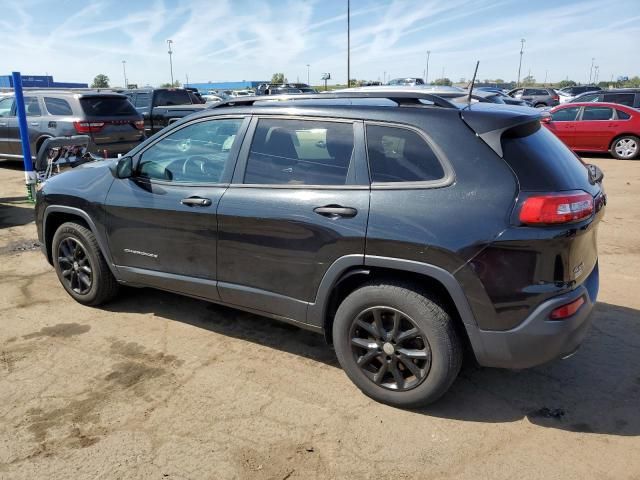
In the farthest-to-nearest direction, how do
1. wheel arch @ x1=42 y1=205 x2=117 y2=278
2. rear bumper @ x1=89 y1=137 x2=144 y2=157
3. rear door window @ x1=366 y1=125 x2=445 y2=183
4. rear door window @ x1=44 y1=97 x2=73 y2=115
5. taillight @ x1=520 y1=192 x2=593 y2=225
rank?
rear door window @ x1=44 y1=97 x2=73 y2=115, rear bumper @ x1=89 y1=137 x2=144 y2=157, wheel arch @ x1=42 y1=205 x2=117 y2=278, rear door window @ x1=366 y1=125 x2=445 y2=183, taillight @ x1=520 y1=192 x2=593 y2=225

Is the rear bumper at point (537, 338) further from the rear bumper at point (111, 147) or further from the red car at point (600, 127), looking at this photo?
the red car at point (600, 127)

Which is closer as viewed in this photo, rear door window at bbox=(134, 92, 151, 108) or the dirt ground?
the dirt ground

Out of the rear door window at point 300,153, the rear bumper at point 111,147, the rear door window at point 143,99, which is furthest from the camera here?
the rear door window at point 143,99

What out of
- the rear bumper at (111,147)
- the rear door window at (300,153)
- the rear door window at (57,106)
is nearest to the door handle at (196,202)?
the rear door window at (300,153)

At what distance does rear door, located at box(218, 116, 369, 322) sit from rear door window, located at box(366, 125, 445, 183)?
0.26 feet

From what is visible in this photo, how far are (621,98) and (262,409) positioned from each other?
55.8ft

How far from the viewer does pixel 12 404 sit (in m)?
3.11

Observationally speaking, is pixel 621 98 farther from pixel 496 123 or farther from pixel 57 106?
pixel 496 123

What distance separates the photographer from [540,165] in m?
2.68

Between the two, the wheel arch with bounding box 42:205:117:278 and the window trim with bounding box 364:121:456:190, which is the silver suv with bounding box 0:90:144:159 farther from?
the window trim with bounding box 364:121:456:190

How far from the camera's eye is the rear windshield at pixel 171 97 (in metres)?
15.6

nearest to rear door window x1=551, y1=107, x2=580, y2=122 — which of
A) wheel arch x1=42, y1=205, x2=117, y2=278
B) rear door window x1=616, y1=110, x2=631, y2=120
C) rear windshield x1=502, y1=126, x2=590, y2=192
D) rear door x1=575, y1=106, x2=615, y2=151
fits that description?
rear door x1=575, y1=106, x2=615, y2=151

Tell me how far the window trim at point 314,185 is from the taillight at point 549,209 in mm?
863

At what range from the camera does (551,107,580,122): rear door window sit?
1379cm
